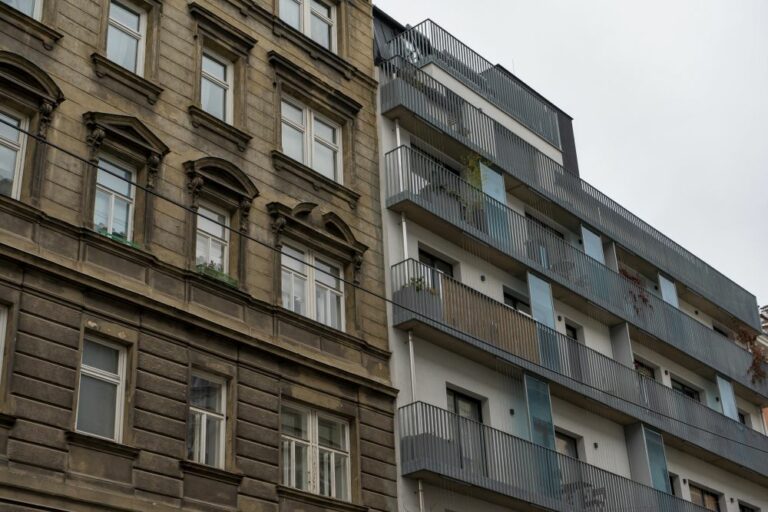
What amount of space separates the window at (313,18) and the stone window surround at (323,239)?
16.6ft

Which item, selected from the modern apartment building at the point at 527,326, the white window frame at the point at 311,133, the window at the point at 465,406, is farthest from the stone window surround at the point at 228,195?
the window at the point at 465,406

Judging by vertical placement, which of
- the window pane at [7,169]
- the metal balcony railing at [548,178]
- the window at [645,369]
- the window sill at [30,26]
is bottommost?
the window pane at [7,169]

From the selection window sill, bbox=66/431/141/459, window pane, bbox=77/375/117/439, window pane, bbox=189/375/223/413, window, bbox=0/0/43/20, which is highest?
window, bbox=0/0/43/20

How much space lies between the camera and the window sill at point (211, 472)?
65.2 ft

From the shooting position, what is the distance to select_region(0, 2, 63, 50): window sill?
66.0 feet

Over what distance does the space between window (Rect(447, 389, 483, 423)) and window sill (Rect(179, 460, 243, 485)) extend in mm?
7933

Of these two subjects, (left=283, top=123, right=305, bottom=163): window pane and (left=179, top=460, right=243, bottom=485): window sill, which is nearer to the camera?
(left=179, top=460, right=243, bottom=485): window sill

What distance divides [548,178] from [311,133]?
10.1 m

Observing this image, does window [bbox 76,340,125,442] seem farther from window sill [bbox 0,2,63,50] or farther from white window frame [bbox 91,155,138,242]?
window sill [bbox 0,2,63,50]

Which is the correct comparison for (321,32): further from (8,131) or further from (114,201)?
(8,131)

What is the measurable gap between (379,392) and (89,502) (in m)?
8.31

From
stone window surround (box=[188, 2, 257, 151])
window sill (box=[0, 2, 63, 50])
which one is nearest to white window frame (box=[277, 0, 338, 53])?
stone window surround (box=[188, 2, 257, 151])

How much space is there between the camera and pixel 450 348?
90.7 feet

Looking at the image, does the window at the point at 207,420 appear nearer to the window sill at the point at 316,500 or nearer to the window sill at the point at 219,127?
the window sill at the point at 316,500
